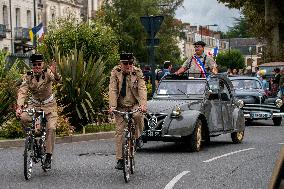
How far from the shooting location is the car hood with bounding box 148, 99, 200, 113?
1398cm

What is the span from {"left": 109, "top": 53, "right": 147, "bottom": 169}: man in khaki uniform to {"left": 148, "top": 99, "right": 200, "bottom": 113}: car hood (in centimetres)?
362

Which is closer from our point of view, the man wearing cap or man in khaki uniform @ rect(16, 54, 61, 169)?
man in khaki uniform @ rect(16, 54, 61, 169)

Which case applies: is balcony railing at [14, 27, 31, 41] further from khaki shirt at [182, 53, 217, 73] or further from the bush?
khaki shirt at [182, 53, 217, 73]

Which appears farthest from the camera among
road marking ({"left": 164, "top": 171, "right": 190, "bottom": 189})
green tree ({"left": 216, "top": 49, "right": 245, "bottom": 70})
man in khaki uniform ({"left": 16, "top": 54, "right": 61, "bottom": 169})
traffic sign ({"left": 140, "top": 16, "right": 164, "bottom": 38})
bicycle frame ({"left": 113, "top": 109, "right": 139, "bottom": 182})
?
green tree ({"left": 216, "top": 49, "right": 245, "bottom": 70})

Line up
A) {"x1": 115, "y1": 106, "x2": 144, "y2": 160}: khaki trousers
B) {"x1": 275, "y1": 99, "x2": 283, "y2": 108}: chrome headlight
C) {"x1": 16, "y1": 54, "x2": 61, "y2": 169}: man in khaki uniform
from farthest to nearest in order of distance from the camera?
{"x1": 275, "y1": 99, "x2": 283, "y2": 108}: chrome headlight → {"x1": 16, "y1": 54, "x2": 61, "y2": 169}: man in khaki uniform → {"x1": 115, "y1": 106, "x2": 144, "y2": 160}: khaki trousers

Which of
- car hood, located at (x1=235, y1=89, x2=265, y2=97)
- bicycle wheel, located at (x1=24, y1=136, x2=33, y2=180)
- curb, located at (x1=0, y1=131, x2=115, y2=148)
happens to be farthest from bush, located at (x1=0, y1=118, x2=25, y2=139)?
car hood, located at (x1=235, y1=89, x2=265, y2=97)

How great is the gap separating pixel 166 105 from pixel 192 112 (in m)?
0.54

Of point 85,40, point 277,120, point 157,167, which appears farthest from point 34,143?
point 85,40

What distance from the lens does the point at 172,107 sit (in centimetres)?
1406

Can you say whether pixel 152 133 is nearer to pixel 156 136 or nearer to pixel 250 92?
pixel 156 136

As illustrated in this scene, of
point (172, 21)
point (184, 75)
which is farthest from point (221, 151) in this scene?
point (172, 21)

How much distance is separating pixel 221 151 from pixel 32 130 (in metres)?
5.50

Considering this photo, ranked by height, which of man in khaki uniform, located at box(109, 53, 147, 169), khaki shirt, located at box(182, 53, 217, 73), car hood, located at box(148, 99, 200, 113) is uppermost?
khaki shirt, located at box(182, 53, 217, 73)

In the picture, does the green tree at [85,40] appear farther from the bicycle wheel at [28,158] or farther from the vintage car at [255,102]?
the bicycle wheel at [28,158]
